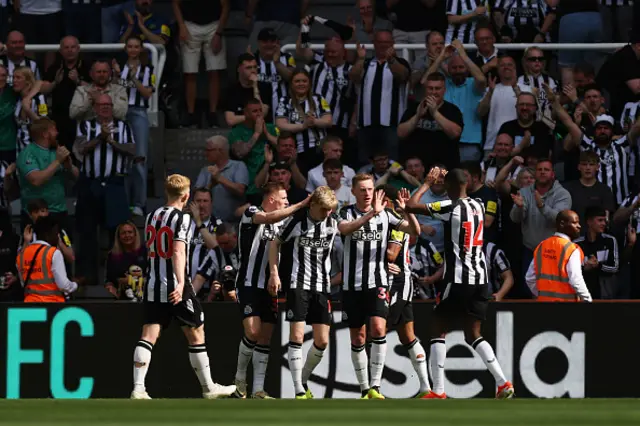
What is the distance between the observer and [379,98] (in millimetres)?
16062

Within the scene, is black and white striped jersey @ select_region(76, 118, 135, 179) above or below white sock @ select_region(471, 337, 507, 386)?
above

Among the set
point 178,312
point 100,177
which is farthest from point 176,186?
point 100,177

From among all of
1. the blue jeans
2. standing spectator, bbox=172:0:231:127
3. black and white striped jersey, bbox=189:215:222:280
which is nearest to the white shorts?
standing spectator, bbox=172:0:231:127

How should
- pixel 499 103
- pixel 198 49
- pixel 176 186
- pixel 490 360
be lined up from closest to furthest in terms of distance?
pixel 176 186, pixel 490 360, pixel 499 103, pixel 198 49

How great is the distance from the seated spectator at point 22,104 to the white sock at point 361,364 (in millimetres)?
5619

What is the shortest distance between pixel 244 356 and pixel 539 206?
3807 millimetres

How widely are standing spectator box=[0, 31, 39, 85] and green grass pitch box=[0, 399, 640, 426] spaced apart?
7395 mm

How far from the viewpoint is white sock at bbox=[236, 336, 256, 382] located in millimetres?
12805

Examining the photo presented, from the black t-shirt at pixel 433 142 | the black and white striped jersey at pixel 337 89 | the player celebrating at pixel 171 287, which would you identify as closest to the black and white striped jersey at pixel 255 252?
the player celebrating at pixel 171 287

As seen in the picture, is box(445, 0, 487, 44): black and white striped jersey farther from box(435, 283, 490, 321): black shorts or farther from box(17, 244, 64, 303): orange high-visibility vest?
box(17, 244, 64, 303): orange high-visibility vest

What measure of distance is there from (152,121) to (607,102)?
537 cm

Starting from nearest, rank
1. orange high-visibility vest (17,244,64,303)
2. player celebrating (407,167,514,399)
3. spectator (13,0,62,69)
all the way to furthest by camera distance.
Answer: player celebrating (407,167,514,399) → orange high-visibility vest (17,244,64,303) → spectator (13,0,62,69)

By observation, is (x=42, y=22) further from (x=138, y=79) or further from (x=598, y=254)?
(x=598, y=254)

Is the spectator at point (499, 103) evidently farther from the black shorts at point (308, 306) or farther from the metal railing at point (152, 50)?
the black shorts at point (308, 306)
